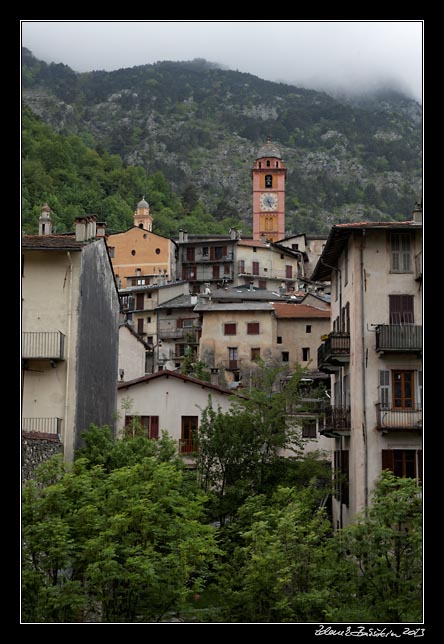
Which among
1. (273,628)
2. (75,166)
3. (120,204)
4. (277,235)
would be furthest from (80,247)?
(75,166)

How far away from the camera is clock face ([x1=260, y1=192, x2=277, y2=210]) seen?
525ft

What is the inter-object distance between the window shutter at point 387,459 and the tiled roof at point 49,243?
13500 mm

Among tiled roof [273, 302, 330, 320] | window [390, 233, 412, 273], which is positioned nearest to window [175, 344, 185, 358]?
tiled roof [273, 302, 330, 320]

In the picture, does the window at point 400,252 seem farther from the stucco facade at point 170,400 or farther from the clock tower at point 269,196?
the clock tower at point 269,196

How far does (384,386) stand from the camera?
36.3m

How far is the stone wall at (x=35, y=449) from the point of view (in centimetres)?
2536

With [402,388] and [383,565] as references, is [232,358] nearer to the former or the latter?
[402,388]

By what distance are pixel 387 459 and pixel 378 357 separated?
12.6 ft

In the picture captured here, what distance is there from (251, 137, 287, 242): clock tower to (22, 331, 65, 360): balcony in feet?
411

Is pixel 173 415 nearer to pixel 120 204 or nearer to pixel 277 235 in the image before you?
pixel 277 235

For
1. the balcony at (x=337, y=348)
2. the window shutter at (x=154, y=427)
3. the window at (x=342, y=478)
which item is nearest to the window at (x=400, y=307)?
the balcony at (x=337, y=348)

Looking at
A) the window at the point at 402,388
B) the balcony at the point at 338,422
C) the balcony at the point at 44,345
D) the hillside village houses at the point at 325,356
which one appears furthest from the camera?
the balcony at the point at 338,422

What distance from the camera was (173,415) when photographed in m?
46.8
